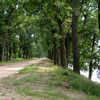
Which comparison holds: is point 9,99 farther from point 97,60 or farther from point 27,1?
point 97,60

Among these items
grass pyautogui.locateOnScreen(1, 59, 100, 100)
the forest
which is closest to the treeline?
the forest

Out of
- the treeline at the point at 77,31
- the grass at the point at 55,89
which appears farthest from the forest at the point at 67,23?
the grass at the point at 55,89

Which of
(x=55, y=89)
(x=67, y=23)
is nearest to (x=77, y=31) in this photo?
(x=67, y=23)

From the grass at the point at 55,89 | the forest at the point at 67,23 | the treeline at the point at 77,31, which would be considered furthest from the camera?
the treeline at the point at 77,31

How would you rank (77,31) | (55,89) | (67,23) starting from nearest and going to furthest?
(55,89) < (77,31) < (67,23)

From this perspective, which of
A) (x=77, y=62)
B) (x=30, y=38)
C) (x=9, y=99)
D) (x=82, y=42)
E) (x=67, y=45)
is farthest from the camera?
(x=30, y=38)

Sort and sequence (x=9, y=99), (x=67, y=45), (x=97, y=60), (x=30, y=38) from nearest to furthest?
1. (x=9, y=99)
2. (x=97, y=60)
3. (x=67, y=45)
4. (x=30, y=38)

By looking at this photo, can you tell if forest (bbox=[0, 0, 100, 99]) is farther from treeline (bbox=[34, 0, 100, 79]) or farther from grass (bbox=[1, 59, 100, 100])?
grass (bbox=[1, 59, 100, 100])

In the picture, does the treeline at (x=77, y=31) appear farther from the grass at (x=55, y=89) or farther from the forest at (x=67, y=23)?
the grass at (x=55, y=89)

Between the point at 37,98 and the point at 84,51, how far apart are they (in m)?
10.3

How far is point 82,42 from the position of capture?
14.0 m

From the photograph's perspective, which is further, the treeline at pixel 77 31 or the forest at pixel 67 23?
the treeline at pixel 77 31

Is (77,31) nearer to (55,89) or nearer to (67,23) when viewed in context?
(67,23)

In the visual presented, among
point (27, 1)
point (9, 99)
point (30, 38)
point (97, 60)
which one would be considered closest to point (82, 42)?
point (97, 60)
